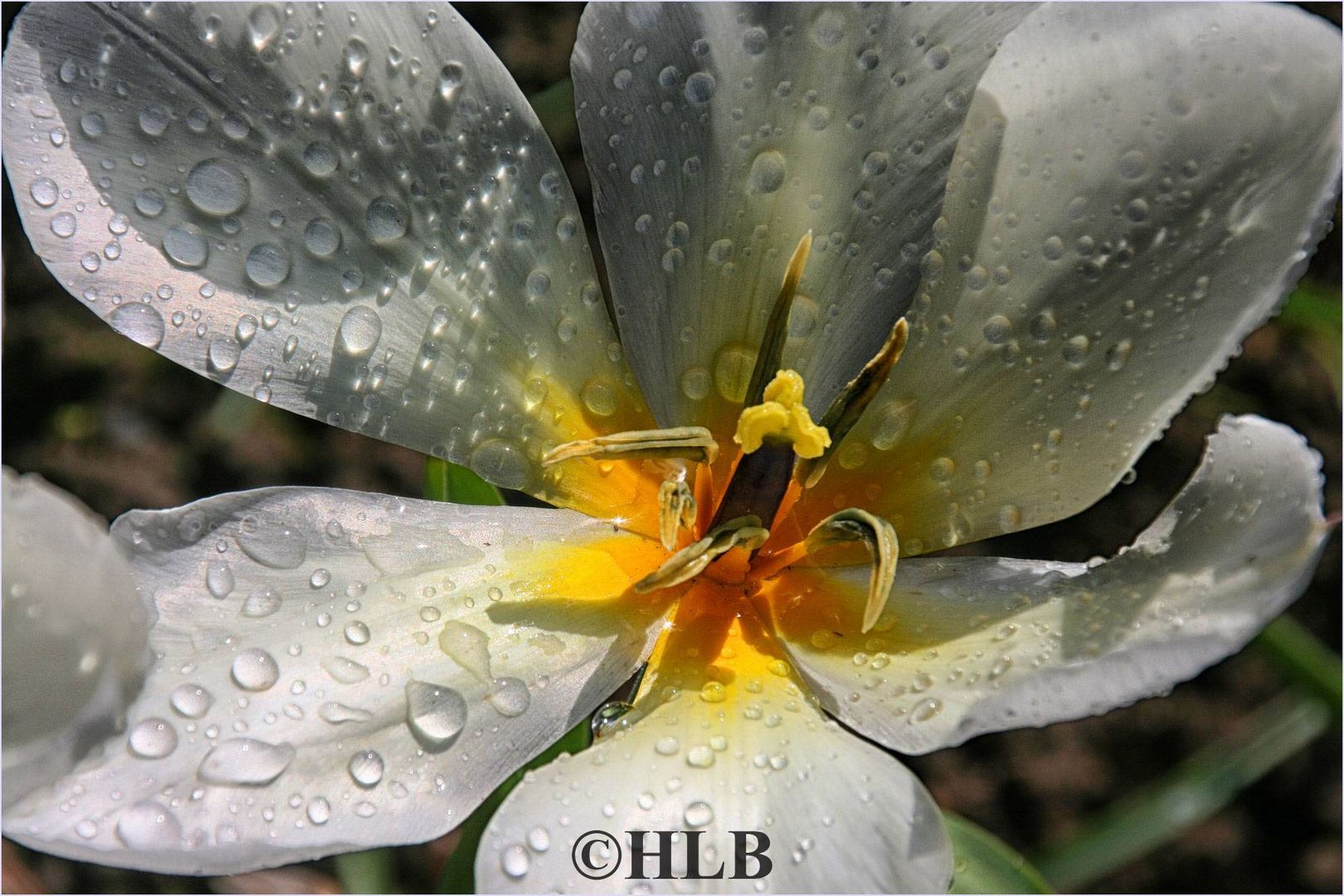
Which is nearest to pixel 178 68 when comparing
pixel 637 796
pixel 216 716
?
pixel 216 716

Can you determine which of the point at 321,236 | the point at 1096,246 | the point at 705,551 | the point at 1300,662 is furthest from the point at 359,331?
the point at 1300,662

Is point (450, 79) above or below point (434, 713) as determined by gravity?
above

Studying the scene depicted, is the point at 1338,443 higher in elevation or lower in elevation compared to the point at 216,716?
lower

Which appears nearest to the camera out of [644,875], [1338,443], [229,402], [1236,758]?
[644,875]

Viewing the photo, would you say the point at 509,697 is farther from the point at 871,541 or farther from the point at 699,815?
the point at 871,541

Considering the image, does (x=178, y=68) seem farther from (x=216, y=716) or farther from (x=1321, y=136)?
(x=1321, y=136)

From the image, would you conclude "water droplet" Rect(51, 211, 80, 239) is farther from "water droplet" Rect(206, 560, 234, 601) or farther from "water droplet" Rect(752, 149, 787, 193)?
"water droplet" Rect(752, 149, 787, 193)
